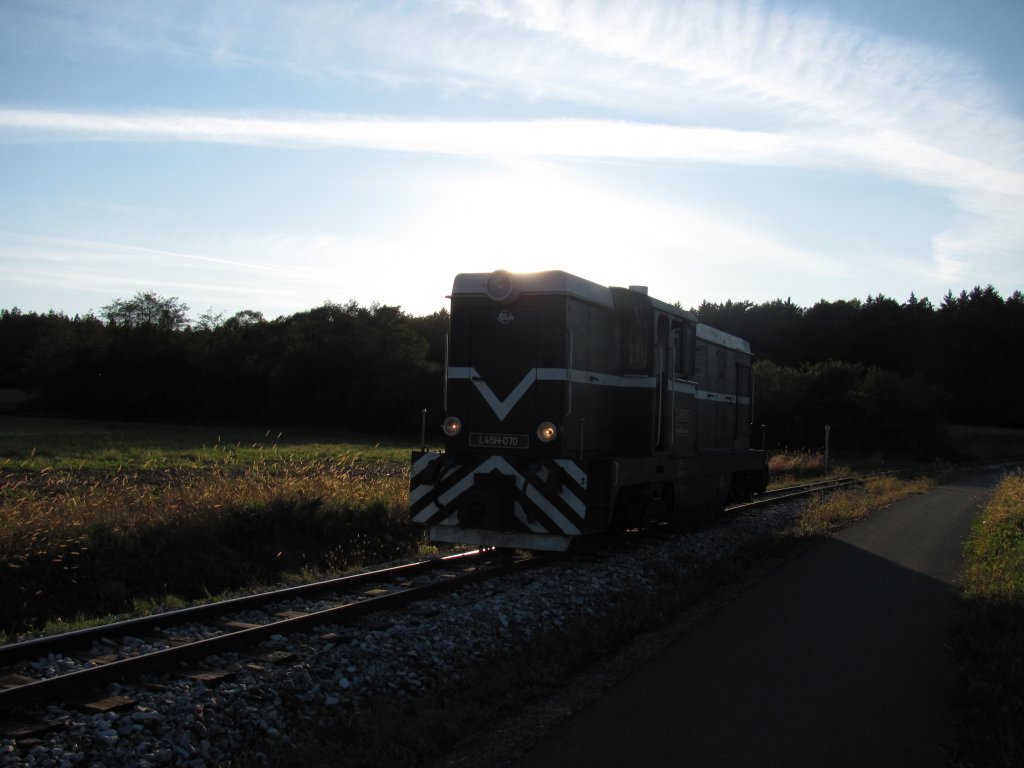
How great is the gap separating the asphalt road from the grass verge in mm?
148

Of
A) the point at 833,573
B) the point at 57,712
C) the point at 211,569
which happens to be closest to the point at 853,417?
the point at 833,573

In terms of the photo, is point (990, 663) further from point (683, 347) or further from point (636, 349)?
point (683, 347)

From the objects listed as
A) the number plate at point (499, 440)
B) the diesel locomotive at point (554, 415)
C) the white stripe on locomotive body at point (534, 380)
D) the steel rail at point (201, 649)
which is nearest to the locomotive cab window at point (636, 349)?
the diesel locomotive at point (554, 415)

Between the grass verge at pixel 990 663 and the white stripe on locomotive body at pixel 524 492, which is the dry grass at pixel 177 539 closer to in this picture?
the white stripe on locomotive body at pixel 524 492

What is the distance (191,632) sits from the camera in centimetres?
679

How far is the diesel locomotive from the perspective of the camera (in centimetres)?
993

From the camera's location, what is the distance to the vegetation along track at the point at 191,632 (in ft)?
17.4

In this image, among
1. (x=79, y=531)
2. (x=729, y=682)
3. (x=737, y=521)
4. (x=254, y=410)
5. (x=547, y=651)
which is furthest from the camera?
(x=254, y=410)

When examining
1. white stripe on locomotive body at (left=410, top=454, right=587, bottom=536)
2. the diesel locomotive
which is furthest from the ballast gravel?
the diesel locomotive

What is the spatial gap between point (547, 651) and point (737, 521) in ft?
29.5

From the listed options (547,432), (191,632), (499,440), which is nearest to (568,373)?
(547,432)

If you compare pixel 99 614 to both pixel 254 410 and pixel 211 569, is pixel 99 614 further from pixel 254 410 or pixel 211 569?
pixel 254 410

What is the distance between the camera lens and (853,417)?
157ft

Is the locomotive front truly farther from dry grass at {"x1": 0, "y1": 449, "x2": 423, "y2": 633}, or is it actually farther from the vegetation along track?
dry grass at {"x1": 0, "y1": 449, "x2": 423, "y2": 633}
